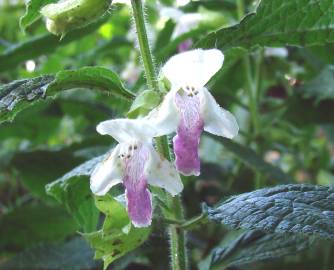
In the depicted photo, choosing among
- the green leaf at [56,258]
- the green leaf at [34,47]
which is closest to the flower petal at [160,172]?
the green leaf at [56,258]

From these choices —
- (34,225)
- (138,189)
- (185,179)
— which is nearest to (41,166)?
(34,225)

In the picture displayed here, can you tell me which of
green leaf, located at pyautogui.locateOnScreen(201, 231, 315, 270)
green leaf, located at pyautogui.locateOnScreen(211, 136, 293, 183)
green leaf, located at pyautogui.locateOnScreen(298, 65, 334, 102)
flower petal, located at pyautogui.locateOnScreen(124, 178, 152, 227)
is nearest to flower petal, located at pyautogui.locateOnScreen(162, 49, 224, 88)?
flower petal, located at pyautogui.locateOnScreen(124, 178, 152, 227)

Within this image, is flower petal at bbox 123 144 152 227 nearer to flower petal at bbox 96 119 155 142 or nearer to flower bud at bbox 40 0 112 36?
flower petal at bbox 96 119 155 142

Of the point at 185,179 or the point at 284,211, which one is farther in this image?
the point at 185,179

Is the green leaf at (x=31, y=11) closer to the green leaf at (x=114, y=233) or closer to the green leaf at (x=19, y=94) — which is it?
the green leaf at (x=19, y=94)

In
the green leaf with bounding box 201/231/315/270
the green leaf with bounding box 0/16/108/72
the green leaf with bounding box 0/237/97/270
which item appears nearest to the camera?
the green leaf with bounding box 201/231/315/270

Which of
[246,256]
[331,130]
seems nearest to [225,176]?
[331,130]

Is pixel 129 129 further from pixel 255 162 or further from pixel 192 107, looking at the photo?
pixel 255 162
